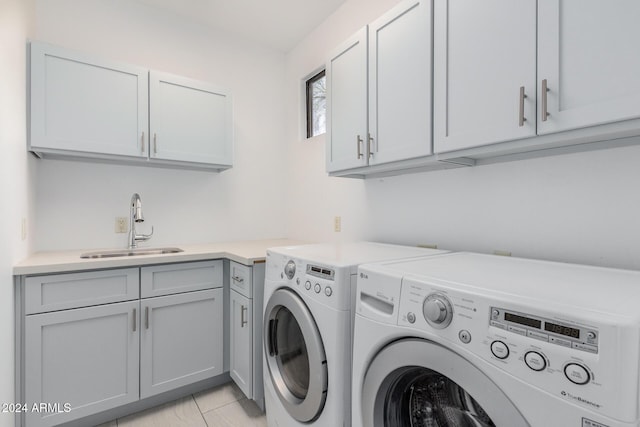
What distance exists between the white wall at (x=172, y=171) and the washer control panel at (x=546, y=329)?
236 cm

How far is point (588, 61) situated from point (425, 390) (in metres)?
1.08

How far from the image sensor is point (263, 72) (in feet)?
9.60

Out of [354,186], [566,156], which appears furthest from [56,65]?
[566,156]

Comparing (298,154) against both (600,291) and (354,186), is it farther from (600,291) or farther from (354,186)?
(600,291)

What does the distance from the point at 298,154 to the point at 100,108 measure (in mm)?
1491

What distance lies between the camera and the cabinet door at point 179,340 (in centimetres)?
182

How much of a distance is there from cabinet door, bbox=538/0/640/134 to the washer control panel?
2.13ft

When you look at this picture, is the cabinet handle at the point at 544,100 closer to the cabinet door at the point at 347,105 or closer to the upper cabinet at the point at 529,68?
the upper cabinet at the point at 529,68

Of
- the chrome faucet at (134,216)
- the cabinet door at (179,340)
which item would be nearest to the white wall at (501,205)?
the cabinet door at (179,340)

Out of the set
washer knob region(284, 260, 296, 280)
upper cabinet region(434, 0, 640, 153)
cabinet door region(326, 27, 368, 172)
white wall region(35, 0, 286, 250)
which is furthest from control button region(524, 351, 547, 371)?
white wall region(35, 0, 286, 250)

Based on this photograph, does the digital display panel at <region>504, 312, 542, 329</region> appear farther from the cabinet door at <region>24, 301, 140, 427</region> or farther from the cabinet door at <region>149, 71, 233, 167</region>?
the cabinet door at <region>149, 71, 233, 167</region>

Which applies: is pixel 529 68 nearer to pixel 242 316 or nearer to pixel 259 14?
pixel 242 316

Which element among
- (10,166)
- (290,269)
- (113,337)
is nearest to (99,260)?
(113,337)

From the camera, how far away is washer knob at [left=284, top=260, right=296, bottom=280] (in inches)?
54.6
